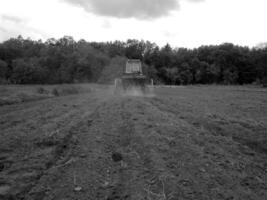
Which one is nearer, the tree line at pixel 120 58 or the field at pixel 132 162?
the field at pixel 132 162

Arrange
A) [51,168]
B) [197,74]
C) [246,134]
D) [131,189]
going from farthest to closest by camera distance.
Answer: [197,74] < [246,134] < [51,168] < [131,189]

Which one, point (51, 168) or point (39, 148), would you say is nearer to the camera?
point (51, 168)

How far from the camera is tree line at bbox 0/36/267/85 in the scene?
43344 millimetres

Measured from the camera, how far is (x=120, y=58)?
52.2 meters

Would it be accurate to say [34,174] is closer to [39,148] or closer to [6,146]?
[39,148]

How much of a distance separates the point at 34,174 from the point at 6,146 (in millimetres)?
1897

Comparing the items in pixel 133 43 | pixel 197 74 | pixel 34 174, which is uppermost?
pixel 133 43

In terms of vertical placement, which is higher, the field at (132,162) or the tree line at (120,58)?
the tree line at (120,58)

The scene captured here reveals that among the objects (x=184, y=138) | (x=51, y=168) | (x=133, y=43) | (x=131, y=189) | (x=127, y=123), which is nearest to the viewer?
(x=131, y=189)

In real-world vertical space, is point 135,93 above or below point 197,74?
below

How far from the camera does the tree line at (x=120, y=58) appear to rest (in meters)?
43.3

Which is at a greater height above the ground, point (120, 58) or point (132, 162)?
point (120, 58)

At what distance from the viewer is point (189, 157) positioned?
160 inches

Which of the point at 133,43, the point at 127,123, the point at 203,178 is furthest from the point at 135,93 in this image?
the point at 133,43
